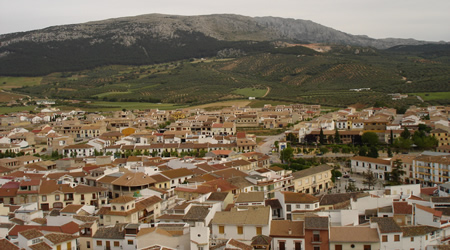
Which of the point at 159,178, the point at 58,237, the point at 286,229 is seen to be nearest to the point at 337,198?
the point at 286,229

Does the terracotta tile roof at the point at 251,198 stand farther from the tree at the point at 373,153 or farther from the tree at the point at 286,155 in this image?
the tree at the point at 373,153

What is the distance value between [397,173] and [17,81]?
98.8m

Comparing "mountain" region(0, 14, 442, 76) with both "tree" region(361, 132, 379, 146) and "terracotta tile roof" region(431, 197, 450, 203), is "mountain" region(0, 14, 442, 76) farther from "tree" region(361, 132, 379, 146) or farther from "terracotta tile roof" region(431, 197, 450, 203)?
"terracotta tile roof" region(431, 197, 450, 203)

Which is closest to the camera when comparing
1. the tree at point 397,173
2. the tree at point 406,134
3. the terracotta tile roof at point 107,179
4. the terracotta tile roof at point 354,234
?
the terracotta tile roof at point 354,234

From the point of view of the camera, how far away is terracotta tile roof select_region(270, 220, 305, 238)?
15.8 metres

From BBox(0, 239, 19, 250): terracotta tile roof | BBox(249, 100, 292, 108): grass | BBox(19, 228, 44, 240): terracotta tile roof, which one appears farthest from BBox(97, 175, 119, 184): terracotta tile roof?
BBox(249, 100, 292, 108): grass

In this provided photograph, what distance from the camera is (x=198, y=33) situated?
153 metres

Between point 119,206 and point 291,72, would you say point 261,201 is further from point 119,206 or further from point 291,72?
point 291,72

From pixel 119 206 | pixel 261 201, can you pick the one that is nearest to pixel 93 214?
pixel 119 206

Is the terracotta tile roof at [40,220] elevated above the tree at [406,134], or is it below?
below

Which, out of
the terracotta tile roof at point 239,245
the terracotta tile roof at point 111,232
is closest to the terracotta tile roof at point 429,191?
the terracotta tile roof at point 239,245

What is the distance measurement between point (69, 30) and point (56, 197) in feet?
445

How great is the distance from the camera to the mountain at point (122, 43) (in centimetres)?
12512

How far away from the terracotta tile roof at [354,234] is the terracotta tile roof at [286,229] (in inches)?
40.4
